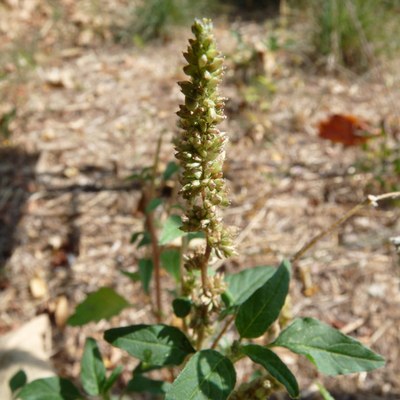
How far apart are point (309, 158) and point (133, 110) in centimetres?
117

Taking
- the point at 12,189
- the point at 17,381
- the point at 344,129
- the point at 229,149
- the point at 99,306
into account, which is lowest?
the point at 17,381

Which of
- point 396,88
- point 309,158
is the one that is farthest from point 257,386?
point 396,88

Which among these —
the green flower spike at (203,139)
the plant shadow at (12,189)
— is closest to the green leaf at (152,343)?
the green flower spike at (203,139)

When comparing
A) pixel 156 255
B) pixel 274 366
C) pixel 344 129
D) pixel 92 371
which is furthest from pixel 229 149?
pixel 274 366

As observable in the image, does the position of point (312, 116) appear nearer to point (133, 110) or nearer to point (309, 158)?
point (309, 158)

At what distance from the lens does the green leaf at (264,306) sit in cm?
103

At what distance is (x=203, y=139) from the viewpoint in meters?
0.79

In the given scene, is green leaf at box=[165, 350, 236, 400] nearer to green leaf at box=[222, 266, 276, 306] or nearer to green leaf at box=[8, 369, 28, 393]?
green leaf at box=[222, 266, 276, 306]

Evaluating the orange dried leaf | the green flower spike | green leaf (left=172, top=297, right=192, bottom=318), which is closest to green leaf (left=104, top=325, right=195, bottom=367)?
green leaf (left=172, top=297, right=192, bottom=318)

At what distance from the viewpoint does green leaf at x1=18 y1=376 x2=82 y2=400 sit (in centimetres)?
122

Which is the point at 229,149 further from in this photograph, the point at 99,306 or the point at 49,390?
the point at 49,390

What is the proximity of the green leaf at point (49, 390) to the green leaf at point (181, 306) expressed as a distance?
1.33ft

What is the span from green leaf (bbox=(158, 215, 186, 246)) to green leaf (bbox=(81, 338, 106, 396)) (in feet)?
1.36

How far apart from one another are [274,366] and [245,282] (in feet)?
1.10
